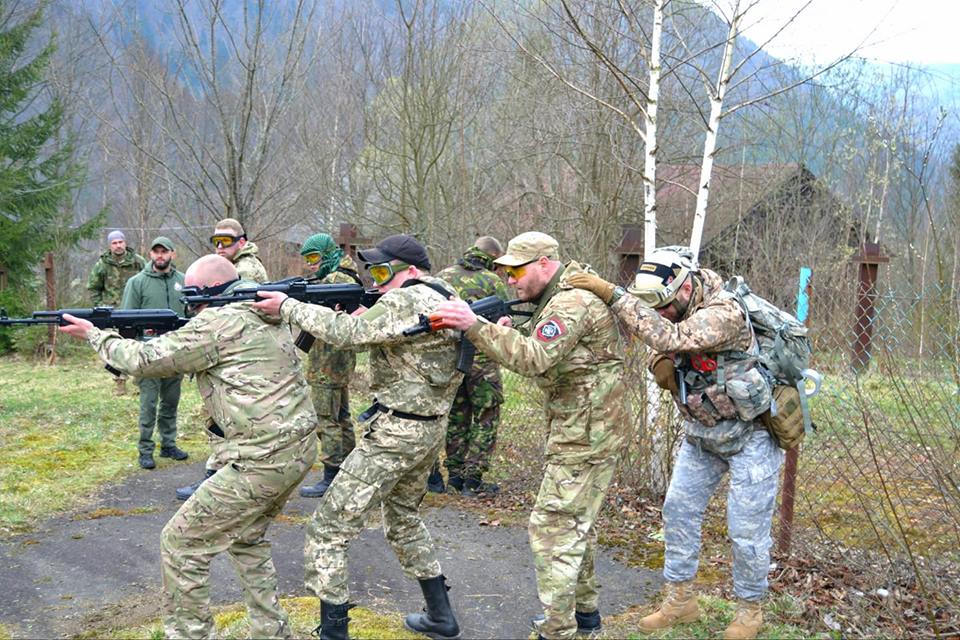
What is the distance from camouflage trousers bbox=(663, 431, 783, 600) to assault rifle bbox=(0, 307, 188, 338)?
298 centimetres

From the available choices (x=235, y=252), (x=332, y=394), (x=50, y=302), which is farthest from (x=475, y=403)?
(x=50, y=302)

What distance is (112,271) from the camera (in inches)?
397

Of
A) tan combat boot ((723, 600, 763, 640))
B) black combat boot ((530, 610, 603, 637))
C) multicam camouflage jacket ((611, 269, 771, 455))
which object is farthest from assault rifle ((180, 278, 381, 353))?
tan combat boot ((723, 600, 763, 640))

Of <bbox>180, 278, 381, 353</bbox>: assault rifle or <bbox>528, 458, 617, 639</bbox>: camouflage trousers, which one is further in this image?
<bbox>180, 278, 381, 353</bbox>: assault rifle

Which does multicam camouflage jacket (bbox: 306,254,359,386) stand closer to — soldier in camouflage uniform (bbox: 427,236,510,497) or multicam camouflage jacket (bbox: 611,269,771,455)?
soldier in camouflage uniform (bbox: 427,236,510,497)

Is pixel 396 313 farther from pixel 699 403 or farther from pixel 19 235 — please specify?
pixel 19 235

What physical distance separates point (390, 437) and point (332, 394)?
9.46 ft

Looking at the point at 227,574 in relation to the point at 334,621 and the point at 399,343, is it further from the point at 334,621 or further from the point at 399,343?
the point at 399,343

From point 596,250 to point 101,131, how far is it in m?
24.2

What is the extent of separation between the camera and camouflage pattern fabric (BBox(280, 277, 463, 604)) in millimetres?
3988

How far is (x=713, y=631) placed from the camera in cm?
442

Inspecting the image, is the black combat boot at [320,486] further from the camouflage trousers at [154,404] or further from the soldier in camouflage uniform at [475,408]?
the camouflage trousers at [154,404]

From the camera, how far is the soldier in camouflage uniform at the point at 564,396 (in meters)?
3.85

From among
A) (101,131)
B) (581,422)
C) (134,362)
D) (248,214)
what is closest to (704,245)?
(248,214)
